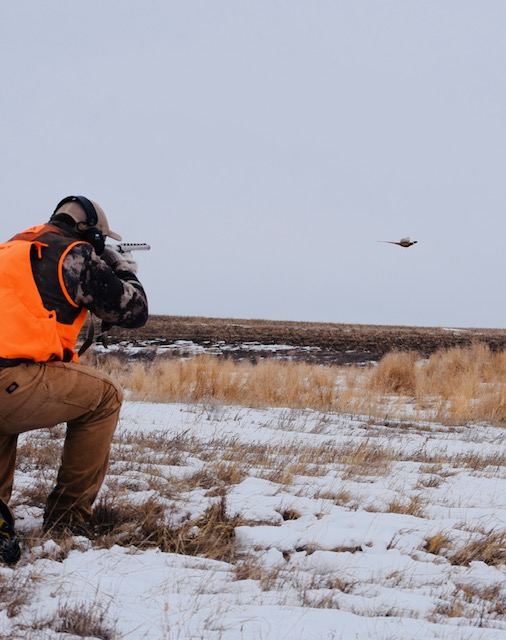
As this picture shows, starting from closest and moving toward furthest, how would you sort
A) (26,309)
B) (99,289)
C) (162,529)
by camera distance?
1. (26,309)
2. (99,289)
3. (162,529)

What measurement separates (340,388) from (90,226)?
8620 mm

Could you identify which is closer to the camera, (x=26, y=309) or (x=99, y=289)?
(x=26, y=309)

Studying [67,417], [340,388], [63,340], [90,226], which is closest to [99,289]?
[63,340]

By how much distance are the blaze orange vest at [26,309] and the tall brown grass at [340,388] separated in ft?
20.0

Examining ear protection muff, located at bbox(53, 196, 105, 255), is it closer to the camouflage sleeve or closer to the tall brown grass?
the camouflage sleeve

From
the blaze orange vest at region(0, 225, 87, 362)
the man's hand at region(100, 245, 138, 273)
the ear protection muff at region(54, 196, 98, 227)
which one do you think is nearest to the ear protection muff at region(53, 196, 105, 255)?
the ear protection muff at region(54, 196, 98, 227)

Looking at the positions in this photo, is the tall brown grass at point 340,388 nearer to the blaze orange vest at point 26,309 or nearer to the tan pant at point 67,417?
the tan pant at point 67,417

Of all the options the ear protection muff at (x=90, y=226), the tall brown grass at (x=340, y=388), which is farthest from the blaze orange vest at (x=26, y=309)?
the tall brown grass at (x=340, y=388)

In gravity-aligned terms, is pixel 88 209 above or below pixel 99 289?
above

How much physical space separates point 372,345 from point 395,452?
1853 cm

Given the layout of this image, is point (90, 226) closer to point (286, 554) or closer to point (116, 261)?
point (116, 261)

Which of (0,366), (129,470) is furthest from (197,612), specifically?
(129,470)

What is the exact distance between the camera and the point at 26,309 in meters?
2.91

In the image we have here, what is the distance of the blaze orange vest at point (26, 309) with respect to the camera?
2.90 metres
